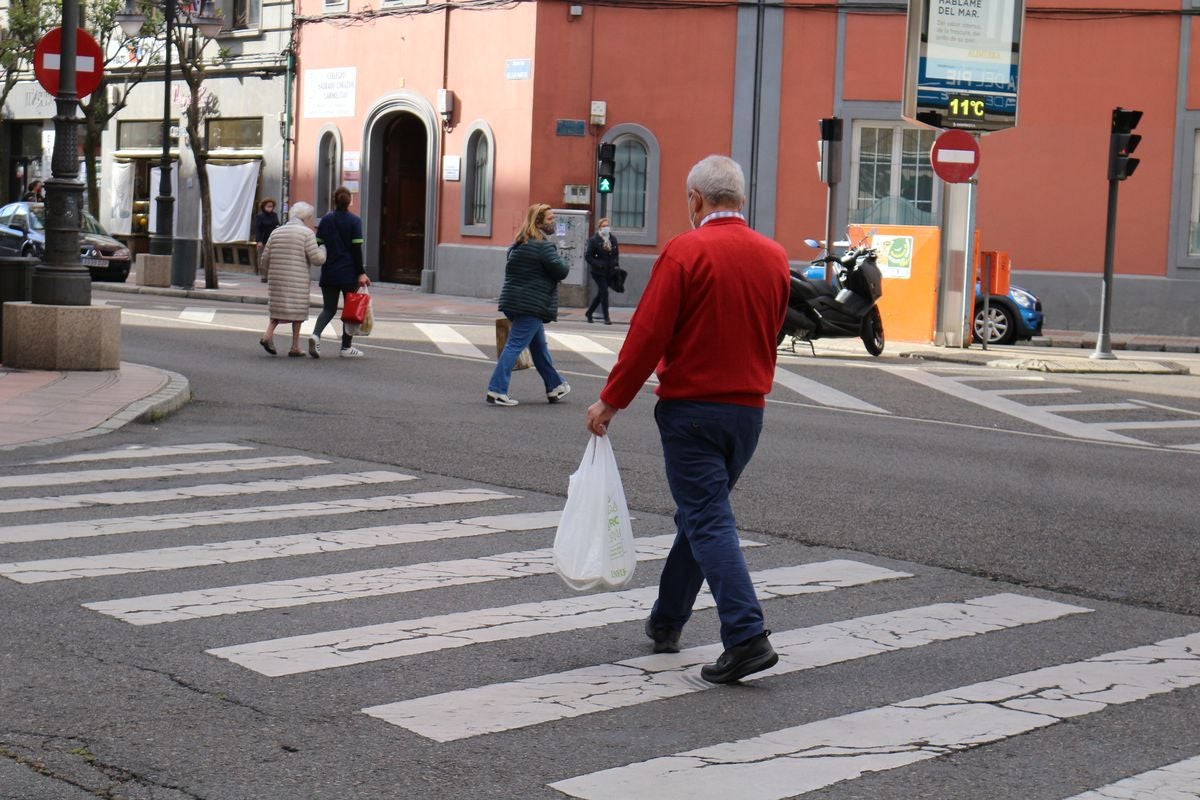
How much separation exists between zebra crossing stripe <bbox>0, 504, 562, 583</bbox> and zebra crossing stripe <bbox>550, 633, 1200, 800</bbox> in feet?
10.5

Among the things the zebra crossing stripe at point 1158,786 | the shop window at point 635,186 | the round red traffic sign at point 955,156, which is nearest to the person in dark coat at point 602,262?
the shop window at point 635,186

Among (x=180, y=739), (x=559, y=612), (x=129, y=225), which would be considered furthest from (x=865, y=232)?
(x=129, y=225)

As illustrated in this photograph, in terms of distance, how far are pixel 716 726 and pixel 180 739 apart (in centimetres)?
158

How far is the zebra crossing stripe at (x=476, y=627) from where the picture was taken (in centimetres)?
573

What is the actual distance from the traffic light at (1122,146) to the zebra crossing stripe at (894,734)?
1584 centimetres

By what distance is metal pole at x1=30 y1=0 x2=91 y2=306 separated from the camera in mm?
14289

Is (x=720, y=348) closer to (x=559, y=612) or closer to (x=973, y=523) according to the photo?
(x=559, y=612)

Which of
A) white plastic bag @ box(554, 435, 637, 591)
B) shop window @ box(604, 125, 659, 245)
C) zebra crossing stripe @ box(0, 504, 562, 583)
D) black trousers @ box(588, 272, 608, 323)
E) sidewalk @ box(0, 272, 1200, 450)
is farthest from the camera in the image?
shop window @ box(604, 125, 659, 245)

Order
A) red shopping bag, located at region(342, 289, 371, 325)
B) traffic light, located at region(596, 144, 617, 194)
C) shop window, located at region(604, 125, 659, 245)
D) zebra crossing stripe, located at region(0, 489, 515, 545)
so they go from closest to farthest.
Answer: zebra crossing stripe, located at region(0, 489, 515, 545)
red shopping bag, located at region(342, 289, 371, 325)
traffic light, located at region(596, 144, 617, 194)
shop window, located at region(604, 125, 659, 245)

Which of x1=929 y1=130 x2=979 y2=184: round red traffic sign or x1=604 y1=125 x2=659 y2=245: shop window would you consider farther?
x1=604 y1=125 x2=659 y2=245: shop window

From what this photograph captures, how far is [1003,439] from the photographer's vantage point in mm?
13492

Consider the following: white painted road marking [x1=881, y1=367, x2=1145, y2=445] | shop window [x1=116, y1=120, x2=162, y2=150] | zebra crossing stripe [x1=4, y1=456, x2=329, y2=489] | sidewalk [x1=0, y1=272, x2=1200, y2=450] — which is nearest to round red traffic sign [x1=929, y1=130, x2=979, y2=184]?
sidewalk [x1=0, y1=272, x2=1200, y2=450]

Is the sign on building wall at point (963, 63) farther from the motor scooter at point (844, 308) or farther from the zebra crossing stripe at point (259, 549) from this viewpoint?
the zebra crossing stripe at point (259, 549)

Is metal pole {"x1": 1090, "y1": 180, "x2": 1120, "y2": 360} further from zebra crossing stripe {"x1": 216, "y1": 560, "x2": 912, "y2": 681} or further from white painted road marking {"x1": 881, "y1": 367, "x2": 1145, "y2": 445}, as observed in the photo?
zebra crossing stripe {"x1": 216, "y1": 560, "x2": 912, "y2": 681}
